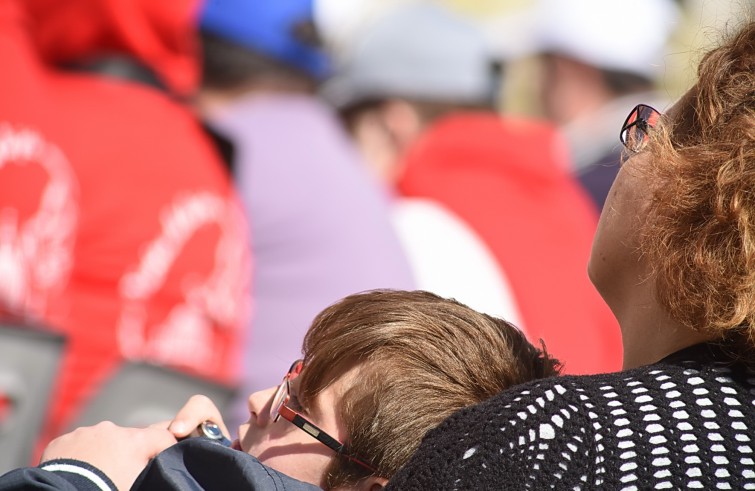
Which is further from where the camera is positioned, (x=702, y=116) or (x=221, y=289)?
(x=221, y=289)

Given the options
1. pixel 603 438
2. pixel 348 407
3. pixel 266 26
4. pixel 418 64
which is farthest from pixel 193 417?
pixel 418 64

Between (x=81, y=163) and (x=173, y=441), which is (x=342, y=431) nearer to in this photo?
(x=173, y=441)

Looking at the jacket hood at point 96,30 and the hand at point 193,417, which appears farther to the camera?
the jacket hood at point 96,30

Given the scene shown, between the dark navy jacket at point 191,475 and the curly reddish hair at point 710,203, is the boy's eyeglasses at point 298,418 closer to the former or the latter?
the dark navy jacket at point 191,475

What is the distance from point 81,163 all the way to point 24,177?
18cm

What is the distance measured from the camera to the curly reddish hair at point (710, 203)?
3.47ft

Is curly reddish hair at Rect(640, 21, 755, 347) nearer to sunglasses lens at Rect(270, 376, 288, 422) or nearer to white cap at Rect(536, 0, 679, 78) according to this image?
sunglasses lens at Rect(270, 376, 288, 422)

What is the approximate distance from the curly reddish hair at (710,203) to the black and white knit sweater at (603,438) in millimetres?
77

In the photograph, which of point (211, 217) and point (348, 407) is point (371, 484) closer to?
point (348, 407)

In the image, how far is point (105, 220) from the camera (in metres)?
2.64

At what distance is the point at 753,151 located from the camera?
1.08 meters

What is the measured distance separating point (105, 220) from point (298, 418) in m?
1.53

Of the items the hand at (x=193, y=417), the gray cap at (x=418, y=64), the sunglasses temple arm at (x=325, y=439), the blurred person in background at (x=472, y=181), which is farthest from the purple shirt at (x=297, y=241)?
the sunglasses temple arm at (x=325, y=439)

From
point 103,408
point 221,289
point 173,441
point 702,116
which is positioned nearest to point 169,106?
point 221,289
